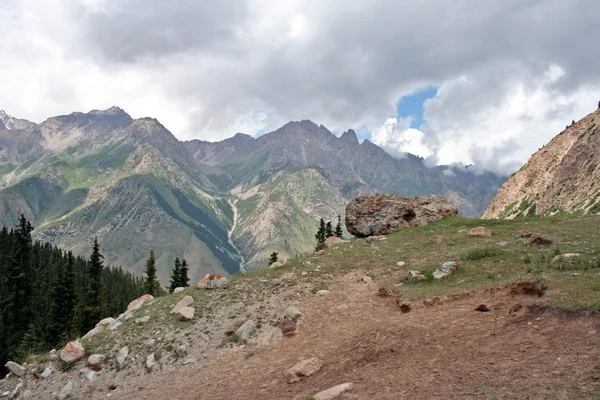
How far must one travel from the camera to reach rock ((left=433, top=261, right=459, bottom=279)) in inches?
845

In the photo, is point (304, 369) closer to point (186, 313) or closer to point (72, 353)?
point (186, 313)

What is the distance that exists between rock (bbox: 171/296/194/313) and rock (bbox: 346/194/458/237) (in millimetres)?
22380

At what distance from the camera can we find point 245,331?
20016mm

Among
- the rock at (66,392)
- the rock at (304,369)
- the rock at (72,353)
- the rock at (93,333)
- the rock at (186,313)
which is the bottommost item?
the rock at (66,392)

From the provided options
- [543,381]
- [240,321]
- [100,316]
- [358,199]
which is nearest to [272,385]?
[240,321]

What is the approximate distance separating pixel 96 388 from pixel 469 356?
16520mm

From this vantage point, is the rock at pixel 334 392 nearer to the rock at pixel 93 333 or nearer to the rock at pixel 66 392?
the rock at pixel 66 392

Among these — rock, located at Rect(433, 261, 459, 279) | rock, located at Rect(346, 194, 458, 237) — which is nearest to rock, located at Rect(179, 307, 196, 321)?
rock, located at Rect(433, 261, 459, 279)

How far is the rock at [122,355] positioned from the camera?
1972 centimetres

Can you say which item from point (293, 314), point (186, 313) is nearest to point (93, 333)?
point (186, 313)

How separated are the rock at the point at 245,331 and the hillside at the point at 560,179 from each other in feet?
135

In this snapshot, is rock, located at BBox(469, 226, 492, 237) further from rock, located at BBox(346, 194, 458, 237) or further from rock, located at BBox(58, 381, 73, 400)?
rock, located at BBox(58, 381, 73, 400)

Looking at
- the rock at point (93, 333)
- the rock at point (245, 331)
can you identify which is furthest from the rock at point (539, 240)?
the rock at point (93, 333)

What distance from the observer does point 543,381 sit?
32.8 feet
